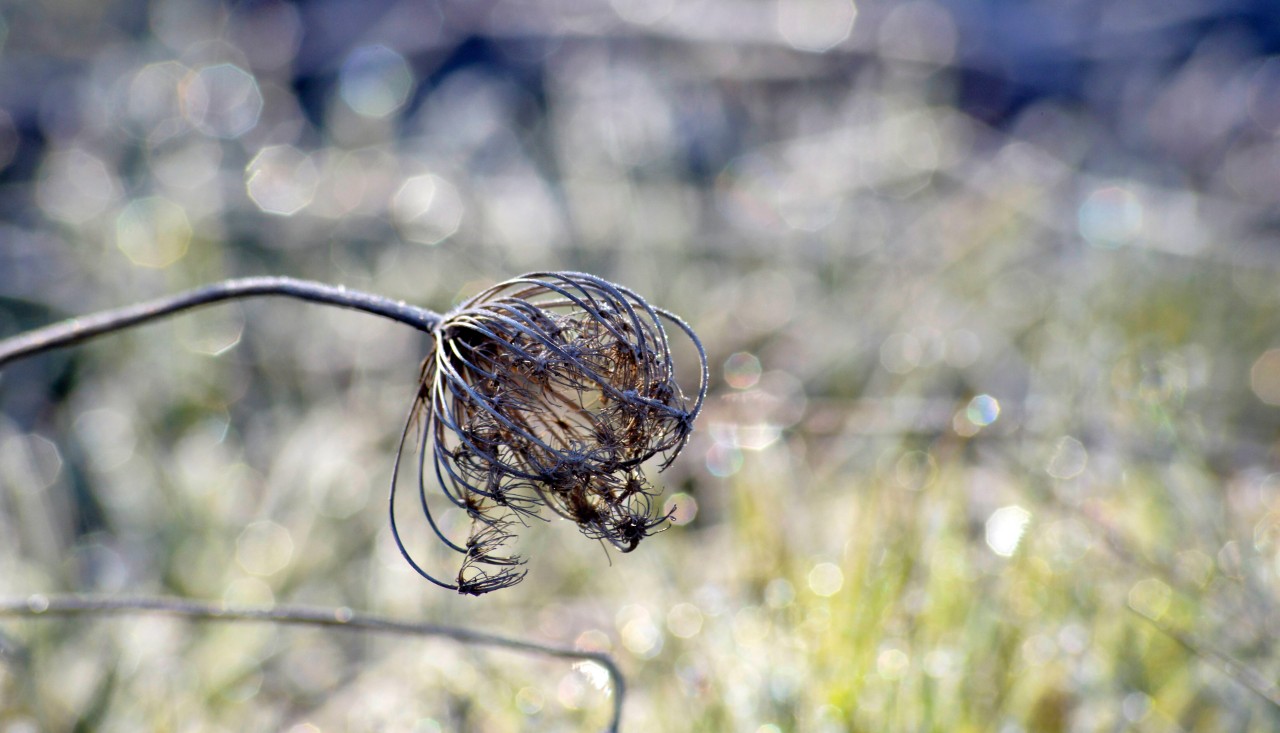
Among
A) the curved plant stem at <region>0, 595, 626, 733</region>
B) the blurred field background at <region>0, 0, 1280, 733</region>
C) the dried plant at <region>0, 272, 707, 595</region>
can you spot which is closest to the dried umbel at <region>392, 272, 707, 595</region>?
the dried plant at <region>0, 272, 707, 595</region>

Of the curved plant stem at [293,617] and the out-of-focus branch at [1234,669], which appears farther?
the out-of-focus branch at [1234,669]

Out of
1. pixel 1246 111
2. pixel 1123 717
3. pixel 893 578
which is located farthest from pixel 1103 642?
pixel 1246 111

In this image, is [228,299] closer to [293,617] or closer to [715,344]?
[293,617]

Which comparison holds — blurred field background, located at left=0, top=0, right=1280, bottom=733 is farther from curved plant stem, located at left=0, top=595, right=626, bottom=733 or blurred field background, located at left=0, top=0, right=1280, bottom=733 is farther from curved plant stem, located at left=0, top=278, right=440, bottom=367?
curved plant stem, located at left=0, top=278, right=440, bottom=367

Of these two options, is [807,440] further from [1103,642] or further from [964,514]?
[1103,642]

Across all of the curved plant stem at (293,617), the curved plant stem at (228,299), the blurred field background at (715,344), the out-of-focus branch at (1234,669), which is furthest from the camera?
the blurred field background at (715,344)

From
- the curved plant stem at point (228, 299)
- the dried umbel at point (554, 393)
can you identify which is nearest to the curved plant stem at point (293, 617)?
the dried umbel at point (554, 393)

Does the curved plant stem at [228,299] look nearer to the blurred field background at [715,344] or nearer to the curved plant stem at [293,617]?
the curved plant stem at [293,617]

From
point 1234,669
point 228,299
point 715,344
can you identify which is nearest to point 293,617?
point 228,299
